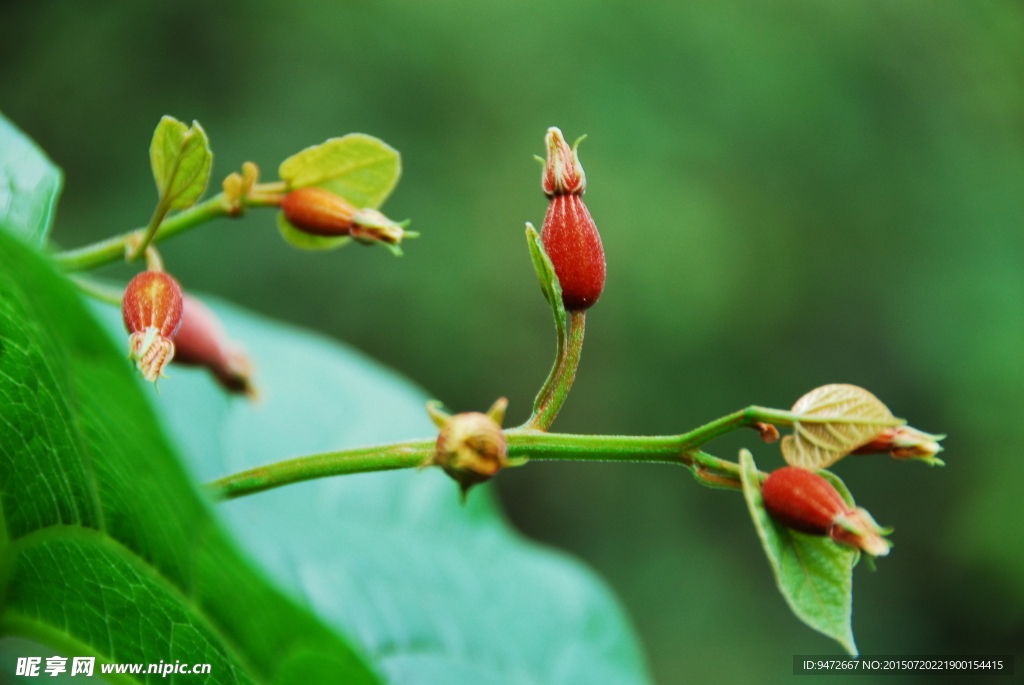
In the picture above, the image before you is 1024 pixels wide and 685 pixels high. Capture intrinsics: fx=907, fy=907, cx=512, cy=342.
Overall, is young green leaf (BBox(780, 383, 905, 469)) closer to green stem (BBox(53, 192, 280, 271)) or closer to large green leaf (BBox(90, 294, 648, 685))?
green stem (BBox(53, 192, 280, 271))

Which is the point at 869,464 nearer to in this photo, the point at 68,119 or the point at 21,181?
the point at 68,119

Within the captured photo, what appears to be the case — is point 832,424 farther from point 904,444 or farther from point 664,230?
point 664,230

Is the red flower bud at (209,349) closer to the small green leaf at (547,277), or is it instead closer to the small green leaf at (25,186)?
the small green leaf at (25,186)

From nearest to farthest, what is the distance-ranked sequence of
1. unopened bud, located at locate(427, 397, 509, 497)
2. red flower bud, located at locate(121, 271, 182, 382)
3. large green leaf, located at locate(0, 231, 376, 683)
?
large green leaf, located at locate(0, 231, 376, 683) → unopened bud, located at locate(427, 397, 509, 497) → red flower bud, located at locate(121, 271, 182, 382)

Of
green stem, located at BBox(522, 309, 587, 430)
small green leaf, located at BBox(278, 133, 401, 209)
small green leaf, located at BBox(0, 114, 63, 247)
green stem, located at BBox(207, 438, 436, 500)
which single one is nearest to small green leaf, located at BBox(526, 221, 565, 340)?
green stem, located at BBox(522, 309, 587, 430)

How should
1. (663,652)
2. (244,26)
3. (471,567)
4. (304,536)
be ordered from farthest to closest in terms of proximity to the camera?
(244,26)
(663,652)
(471,567)
(304,536)

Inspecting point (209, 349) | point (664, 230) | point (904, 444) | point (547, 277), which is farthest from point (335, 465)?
point (664, 230)

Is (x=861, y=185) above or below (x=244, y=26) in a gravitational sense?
below

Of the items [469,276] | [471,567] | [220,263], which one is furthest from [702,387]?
[471,567]
